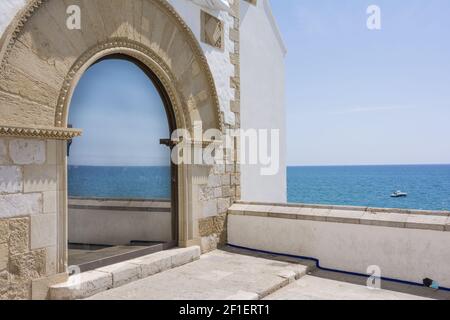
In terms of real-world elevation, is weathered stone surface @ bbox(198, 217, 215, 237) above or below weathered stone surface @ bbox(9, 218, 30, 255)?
below

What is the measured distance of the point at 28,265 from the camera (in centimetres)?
389

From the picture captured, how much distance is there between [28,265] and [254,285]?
2.56 meters

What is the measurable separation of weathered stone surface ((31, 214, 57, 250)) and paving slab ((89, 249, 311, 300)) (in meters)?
0.83

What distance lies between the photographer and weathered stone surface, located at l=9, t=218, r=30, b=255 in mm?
3734

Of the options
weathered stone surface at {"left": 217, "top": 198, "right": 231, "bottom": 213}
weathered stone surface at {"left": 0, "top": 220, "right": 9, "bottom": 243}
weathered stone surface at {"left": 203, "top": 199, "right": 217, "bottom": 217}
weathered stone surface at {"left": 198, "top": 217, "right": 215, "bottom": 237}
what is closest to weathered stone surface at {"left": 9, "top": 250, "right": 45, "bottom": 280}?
weathered stone surface at {"left": 0, "top": 220, "right": 9, "bottom": 243}

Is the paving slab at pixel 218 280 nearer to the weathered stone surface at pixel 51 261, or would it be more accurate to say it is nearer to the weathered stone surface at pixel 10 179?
the weathered stone surface at pixel 51 261

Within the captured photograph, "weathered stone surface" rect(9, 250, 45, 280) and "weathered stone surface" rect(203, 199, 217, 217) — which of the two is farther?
"weathered stone surface" rect(203, 199, 217, 217)

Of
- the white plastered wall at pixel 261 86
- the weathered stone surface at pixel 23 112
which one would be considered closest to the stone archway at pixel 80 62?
the weathered stone surface at pixel 23 112

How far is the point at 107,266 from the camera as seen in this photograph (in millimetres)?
4910

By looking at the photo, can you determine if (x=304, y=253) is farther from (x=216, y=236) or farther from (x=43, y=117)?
(x=43, y=117)

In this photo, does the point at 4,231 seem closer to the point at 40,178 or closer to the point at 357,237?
the point at 40,178

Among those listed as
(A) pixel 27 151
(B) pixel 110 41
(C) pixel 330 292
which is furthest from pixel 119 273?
(B) pixel 110 41

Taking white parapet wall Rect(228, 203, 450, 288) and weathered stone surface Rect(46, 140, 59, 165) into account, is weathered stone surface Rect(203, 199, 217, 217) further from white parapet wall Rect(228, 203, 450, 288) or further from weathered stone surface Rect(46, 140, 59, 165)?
weathered stone surface Rect(46, 140, 59, 165)
